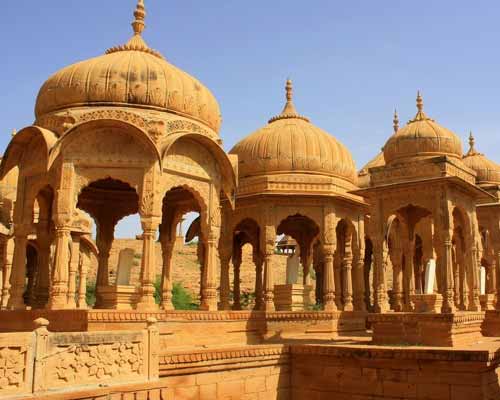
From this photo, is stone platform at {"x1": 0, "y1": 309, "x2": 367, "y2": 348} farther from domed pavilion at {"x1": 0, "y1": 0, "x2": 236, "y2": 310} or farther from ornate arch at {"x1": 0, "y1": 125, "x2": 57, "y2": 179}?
ornate arch at {"x1": 0, "y1": 125, "x2": 57, "y2": 179}

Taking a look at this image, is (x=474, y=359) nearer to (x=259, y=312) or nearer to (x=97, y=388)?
(x=97, y=388)

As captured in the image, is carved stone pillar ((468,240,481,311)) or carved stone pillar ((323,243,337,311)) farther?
carved stone pillar ((323,243,337,311))

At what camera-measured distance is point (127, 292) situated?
13828mm

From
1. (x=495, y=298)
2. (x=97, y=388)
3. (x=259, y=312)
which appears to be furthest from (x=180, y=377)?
(x=495, y=298)

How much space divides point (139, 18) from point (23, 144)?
4639 millimetres

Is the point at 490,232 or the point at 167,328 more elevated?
the point at 490,232

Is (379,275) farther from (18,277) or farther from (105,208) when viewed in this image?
(18,277)

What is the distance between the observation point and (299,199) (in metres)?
17.1

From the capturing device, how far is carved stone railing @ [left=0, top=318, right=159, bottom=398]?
6758 mm

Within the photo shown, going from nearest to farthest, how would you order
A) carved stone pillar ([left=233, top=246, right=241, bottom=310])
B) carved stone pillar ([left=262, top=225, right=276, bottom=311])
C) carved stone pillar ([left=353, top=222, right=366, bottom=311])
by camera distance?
carved stone pillar ([left=262, top=225, right=276, bottom=311]) → carved stone pillar ([left=353, top=222, right=366, bottom=311]) → carved stone pillar ([left=233, top=246, right=241, bottom=310])

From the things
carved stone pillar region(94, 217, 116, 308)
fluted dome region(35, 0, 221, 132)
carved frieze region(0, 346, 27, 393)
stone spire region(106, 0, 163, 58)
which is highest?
stone spire region(106, 0, 163, 58)

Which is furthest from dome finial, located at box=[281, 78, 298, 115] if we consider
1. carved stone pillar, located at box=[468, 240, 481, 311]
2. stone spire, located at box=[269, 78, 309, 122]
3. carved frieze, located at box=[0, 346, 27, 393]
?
carved frieze, located at box=[0, 346, 27, 393]

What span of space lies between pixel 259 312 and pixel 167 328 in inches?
150

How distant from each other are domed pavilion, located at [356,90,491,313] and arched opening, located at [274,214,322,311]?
2.84 metres
